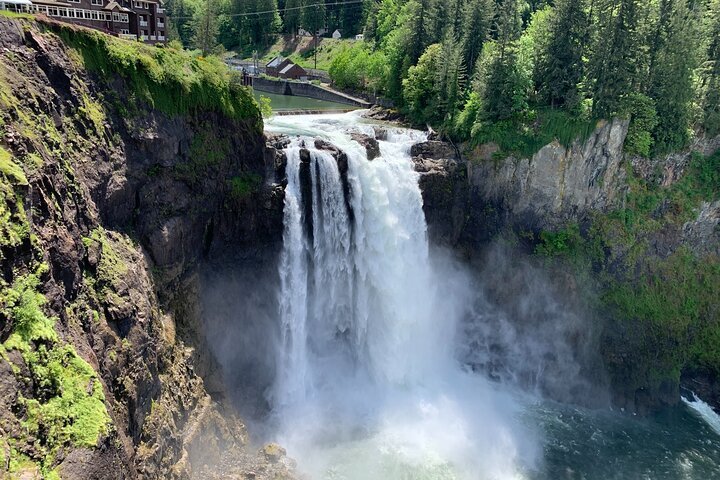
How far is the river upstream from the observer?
92.0ft

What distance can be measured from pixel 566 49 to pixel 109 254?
32.4 m

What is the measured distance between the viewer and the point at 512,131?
36.9 meters

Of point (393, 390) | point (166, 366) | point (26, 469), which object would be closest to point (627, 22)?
point (393, 390)

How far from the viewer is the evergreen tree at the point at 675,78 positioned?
36375mm

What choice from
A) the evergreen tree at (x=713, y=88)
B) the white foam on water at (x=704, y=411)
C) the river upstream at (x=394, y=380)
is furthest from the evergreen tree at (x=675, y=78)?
the river upstream at (x=394, y=380)

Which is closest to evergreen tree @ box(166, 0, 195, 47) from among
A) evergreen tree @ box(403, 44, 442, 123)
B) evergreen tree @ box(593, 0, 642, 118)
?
evergreen tree @ box(403, 44, 442, 123)

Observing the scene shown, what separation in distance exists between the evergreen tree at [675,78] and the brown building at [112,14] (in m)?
33.3

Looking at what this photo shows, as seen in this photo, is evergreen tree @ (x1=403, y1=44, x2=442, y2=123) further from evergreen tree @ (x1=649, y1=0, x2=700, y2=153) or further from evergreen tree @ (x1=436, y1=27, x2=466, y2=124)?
evergreen tree @ (x1=649, y1=0, x2=700, y2=153)

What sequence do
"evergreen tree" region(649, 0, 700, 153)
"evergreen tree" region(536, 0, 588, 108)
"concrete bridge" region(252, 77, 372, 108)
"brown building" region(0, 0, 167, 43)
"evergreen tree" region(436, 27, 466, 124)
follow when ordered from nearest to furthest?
"brown building" region(0, 0, 167, 43) < "evergreen tree" region(649, 0, 700, 153) < "evergreen tree" region(536, 0, 588, 108) < "evergreen tree" region(436, 27, 466, 124) < "concrete bridge" region(252, 77, 372, 108)

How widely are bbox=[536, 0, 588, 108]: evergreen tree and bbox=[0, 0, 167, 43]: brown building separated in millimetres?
26498

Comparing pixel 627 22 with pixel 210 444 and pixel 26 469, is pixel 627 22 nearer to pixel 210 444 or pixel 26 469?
pixel 210 444

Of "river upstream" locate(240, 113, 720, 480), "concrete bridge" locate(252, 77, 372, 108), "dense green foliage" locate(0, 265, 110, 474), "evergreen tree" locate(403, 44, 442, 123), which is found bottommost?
"river upstream" locate(240, 113, 720, 480)

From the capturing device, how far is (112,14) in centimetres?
3003

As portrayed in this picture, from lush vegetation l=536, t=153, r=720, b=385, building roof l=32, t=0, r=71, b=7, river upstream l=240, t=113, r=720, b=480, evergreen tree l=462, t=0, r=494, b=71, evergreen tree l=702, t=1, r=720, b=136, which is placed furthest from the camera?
evergreen tree l=462, t=0, r=494, b=71
